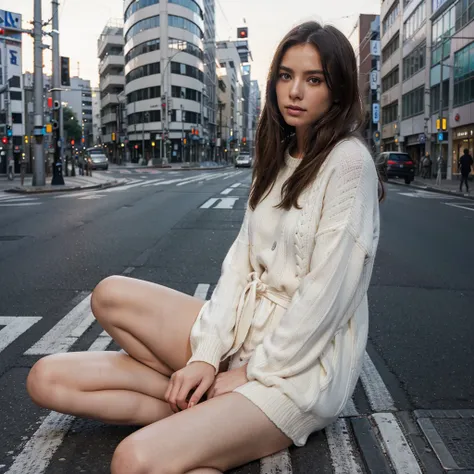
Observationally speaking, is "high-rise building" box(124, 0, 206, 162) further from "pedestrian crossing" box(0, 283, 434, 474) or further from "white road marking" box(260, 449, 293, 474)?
"white road marking" box(260, 449, 293, 474)

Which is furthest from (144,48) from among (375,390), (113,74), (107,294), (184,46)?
(107,294)

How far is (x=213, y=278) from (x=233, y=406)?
4.76 meters

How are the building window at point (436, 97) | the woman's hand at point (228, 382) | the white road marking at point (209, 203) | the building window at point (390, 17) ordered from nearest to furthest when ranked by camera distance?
the woman's hand at point (228, 382) < the white road marking at point (209, 203) < the building window at point (436, 97) < the building window at point (390, 17)

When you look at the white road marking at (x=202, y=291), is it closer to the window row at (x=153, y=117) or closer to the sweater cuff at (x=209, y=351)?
the sweater cuff at (x=209, y=351)

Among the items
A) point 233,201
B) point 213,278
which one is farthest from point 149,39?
point 213,278

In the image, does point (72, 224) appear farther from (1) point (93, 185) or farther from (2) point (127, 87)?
(2) point (127, 87)

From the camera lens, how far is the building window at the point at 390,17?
200 feet

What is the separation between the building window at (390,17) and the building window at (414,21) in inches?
198

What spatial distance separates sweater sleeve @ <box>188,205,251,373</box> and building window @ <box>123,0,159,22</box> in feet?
294

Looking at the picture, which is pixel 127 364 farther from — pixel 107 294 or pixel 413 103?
pixel 413 103

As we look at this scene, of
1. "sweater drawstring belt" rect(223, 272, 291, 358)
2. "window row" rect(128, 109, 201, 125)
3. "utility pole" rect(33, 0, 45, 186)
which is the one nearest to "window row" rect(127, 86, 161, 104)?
"window row" rect(128, 109, 201, 125)

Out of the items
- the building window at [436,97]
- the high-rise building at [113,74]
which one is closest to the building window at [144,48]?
the high-rise building at [113,74]

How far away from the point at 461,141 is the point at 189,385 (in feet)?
130

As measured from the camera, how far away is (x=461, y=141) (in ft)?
127
